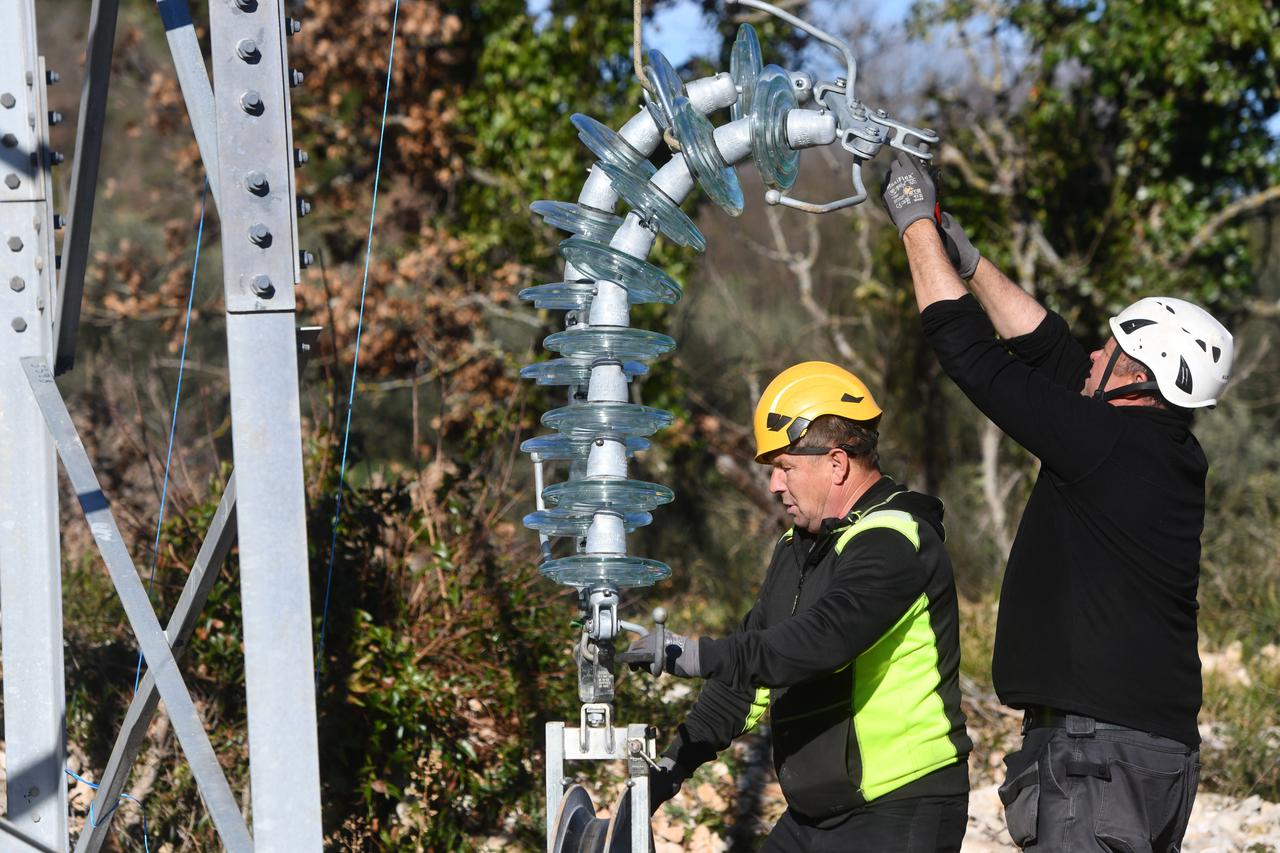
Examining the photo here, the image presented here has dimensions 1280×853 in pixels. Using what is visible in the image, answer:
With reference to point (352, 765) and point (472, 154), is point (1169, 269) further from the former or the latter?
point (352, 765)

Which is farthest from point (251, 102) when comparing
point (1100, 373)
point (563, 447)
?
point (1100, 373)

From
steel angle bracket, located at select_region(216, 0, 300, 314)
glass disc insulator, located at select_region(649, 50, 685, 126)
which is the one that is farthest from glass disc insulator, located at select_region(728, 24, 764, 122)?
steel angle bracket, located at select_region(216, 0, 300, 314)

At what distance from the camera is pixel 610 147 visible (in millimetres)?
3260

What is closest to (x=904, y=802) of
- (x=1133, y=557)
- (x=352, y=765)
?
(x=1133, y=557)

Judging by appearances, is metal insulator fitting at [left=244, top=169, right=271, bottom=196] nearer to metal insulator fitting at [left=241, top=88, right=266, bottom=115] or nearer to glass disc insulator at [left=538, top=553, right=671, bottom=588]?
metal insulator fitting at [left=241, top=88, right=266, bottom=115]

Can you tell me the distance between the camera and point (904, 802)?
323 centimetres

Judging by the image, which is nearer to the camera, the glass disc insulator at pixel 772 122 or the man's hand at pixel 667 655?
the man's hand at pixel 667 655

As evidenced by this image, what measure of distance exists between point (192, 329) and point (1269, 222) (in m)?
7.71

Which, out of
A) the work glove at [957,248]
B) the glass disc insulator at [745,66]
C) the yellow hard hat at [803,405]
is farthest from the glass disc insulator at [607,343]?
the work glove at [957,248]

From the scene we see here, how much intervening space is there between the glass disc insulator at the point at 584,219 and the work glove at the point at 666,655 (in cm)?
94

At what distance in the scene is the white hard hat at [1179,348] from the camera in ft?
10.9

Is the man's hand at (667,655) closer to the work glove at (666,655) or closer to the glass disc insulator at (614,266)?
the work glove at (666,655)

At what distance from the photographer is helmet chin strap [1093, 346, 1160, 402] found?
3354mm

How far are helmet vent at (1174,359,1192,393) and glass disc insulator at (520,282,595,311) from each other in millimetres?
1418
